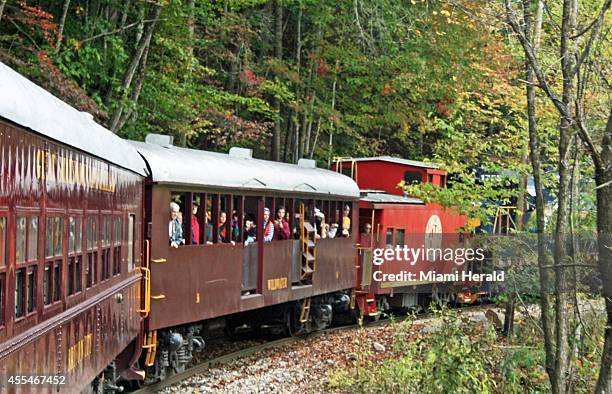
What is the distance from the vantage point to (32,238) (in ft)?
18.4

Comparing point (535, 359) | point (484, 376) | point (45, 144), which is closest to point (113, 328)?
point (45, 144)

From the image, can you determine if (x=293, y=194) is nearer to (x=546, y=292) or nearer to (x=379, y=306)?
(x=379, y=306)

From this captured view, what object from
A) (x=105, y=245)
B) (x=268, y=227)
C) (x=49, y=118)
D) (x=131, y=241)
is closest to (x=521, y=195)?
(x=268, y=227)

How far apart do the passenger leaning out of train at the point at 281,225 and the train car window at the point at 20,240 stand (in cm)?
1155

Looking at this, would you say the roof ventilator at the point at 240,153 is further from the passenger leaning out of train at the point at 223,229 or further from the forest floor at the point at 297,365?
the forest floor at the point at 297,365

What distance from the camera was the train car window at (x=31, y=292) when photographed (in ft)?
18.4

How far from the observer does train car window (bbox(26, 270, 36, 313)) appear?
5.61 metres

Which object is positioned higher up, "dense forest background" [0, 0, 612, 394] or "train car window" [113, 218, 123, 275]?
"dense forest background" [0, 0, 612, 394]

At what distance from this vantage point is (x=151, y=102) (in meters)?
22.4

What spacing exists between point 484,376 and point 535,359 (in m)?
1.89

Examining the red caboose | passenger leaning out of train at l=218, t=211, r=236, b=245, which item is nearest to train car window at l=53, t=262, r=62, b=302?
passenger leaning out of train at l=218, t=211, r=236, b=245

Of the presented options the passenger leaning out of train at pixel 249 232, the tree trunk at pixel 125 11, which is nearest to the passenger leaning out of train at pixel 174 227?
the passenger leaning out of train at pixel 249 232

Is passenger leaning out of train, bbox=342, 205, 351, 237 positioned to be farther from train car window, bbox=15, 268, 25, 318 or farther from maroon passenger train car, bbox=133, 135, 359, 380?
train car window, bbox=15, 268, 25, 318

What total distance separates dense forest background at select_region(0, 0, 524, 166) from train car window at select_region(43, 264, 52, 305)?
5591 mm
